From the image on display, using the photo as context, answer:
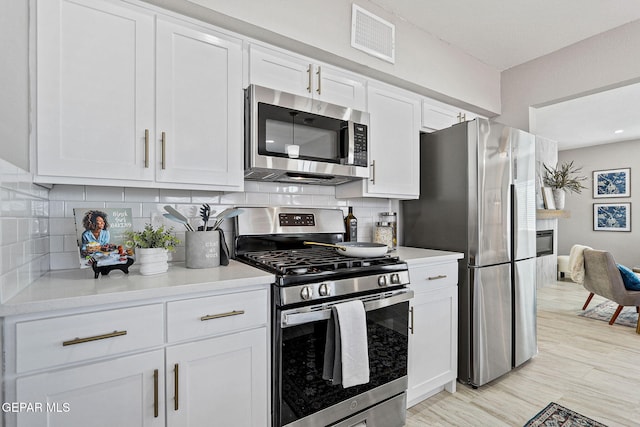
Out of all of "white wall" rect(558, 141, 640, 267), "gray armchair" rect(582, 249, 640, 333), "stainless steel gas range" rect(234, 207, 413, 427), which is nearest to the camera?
"stainless steel gas range" rect(234, 207, 413, 427)

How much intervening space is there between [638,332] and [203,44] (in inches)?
186

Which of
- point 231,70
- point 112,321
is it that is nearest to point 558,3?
point 231,70

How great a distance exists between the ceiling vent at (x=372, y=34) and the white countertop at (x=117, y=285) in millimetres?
1666

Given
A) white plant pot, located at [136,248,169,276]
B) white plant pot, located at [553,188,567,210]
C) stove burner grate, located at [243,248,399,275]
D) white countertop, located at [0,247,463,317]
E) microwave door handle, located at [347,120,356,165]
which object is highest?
microwave door handle, located at [347,120,356,165]

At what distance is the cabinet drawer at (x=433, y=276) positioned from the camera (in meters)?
1.93

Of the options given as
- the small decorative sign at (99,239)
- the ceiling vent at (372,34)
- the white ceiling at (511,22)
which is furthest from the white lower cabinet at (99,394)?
the white ceiling at (511,22)

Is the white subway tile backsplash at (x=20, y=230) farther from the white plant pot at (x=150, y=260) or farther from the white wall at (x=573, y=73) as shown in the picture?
the white wall at (x=573, y=73)

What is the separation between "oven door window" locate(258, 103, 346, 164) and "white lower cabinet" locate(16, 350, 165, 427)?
1.13 m

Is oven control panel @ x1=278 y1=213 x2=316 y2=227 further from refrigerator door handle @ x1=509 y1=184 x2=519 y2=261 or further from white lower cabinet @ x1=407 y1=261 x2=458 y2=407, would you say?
refrigerator door handle @ x1=509 y1=184 x2=519 y2=261

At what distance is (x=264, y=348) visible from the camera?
138 cm

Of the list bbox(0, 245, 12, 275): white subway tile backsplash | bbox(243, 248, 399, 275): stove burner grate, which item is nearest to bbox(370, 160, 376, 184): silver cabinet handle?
bbox(243, 248, 399, 275): stove burner grate

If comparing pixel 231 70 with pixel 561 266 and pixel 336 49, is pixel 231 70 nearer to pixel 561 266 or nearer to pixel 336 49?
pixel 336 49

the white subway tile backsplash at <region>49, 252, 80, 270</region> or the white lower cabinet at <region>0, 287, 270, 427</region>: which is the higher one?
the white subway tile backsplash at <region>49, 252, 80, 270</region>

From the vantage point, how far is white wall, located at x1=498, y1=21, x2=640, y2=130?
7.73ft
